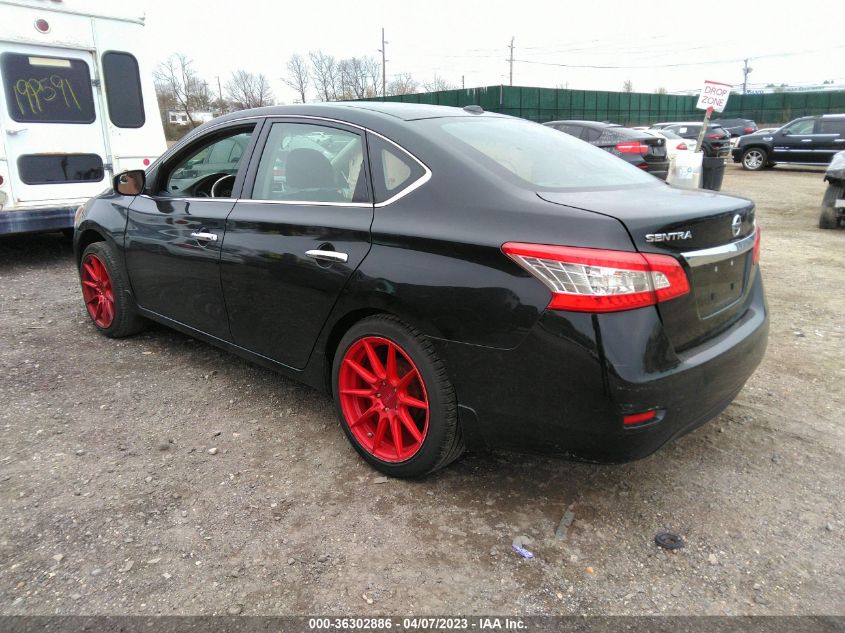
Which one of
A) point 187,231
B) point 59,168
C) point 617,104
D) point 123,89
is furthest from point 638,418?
point 617,104

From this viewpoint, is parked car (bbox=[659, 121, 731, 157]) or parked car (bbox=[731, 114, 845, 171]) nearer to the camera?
parked car (bbox=[731, 114, 845, 171])

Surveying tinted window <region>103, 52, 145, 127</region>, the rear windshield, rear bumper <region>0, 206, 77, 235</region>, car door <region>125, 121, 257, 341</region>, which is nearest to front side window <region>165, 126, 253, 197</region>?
car door <region>125, 121, 257, 341</region>

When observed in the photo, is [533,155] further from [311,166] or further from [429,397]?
[429,397]

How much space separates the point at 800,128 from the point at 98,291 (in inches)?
835

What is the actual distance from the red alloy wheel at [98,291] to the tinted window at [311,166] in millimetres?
1926

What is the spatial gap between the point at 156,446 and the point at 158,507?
56 cm

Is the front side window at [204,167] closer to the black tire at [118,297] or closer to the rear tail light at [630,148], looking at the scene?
the black tire at [118,297]

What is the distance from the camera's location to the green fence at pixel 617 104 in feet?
101

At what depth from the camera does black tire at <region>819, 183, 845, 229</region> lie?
30.1 feet

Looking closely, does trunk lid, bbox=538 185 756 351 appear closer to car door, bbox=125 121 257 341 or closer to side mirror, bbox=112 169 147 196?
car door, bbox=125 121 257 341

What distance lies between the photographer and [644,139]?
465 inches

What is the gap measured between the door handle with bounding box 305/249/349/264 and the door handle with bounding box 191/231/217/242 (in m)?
0.79

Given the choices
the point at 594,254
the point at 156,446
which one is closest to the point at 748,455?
the point at 594,254

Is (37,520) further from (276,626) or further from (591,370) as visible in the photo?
(591,370)
